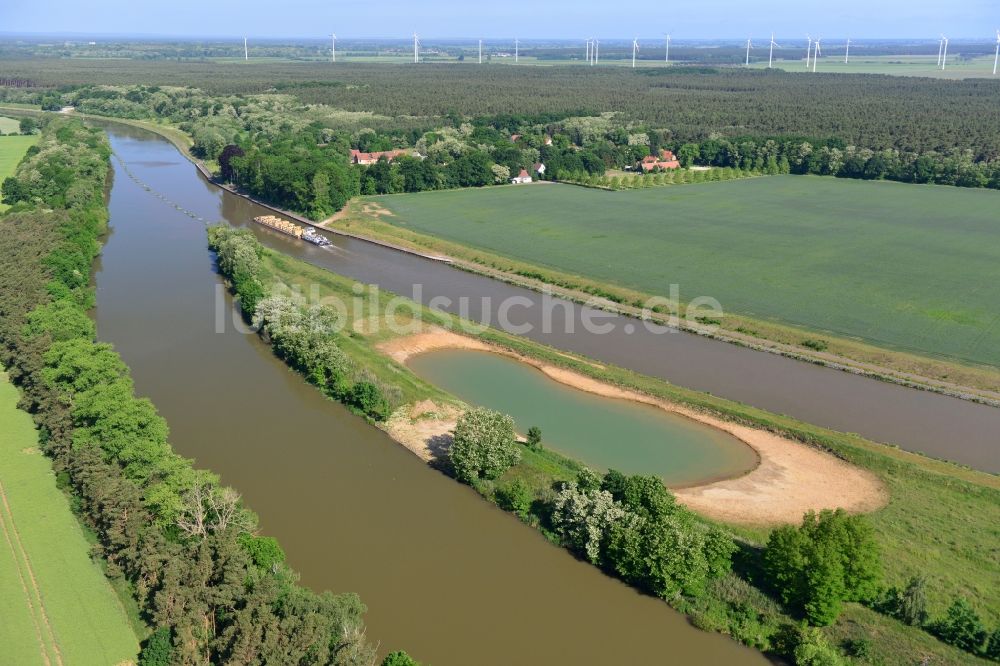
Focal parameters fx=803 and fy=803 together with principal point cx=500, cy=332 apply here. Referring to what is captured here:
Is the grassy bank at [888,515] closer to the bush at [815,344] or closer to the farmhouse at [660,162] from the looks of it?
the bush at [815,344]

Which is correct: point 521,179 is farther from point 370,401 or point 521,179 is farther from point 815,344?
point 370,401

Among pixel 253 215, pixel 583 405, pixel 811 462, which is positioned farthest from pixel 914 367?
pixel 253 215

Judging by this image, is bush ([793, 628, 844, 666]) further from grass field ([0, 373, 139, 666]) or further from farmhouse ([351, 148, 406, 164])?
farmhouse ([351, 148, 406, 164])

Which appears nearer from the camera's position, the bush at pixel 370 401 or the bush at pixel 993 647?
the bush at pixel 993 647

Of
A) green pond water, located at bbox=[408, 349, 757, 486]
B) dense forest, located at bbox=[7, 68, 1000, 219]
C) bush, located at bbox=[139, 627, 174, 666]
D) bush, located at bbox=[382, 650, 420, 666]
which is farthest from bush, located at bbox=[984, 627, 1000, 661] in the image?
dense forest, located at bbox=[7, 68, 1000, 219]

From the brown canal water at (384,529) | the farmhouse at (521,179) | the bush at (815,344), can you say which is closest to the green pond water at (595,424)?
the brown canal water at (384,529)

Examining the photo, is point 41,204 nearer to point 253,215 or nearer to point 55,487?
point 253,215

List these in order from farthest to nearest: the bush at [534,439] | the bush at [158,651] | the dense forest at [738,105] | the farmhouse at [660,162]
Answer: the dense forest at [738,105]
the farmhouse at [660,162]
the bush at [534,439]
the bush at [158,651]
